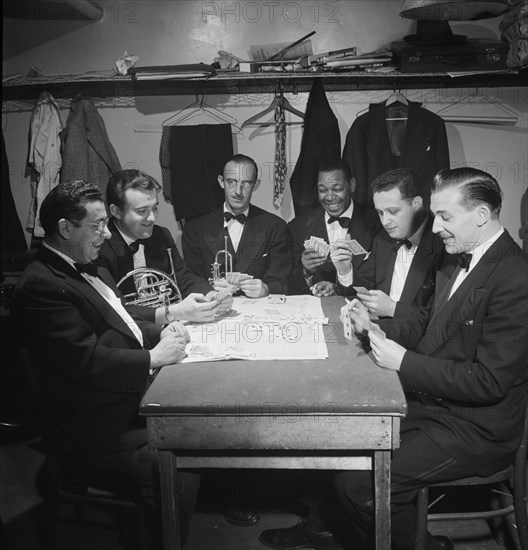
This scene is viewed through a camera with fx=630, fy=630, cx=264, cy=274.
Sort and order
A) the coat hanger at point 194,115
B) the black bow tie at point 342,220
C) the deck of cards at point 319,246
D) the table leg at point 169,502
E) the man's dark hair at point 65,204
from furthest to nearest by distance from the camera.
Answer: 1. the coat hanger at point 194,115
2. the black bow tie at point 342,220
3. the deck of cards at point 319,246
4. the man's dark hair at point 65,204
5. the table leg at point 169,502

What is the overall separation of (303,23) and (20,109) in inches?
103

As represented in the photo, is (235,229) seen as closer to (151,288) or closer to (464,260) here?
(151,288)

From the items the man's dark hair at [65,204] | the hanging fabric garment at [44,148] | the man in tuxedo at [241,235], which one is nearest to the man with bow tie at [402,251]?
the man in tuxedo at [241,235]

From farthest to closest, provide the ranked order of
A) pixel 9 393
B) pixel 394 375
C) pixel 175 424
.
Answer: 1. pixel 9 393
2. pixel 394 375
3. pixel 175 424

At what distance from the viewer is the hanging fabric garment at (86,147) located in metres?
5.10

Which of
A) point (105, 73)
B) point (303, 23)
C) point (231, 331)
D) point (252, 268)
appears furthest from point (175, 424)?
point (303, 23)

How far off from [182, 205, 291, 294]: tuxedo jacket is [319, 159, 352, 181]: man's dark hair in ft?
1.69

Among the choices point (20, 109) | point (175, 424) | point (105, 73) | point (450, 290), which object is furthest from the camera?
point (20, 109)

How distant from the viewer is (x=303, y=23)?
538 cm

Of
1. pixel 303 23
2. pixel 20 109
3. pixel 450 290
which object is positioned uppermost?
pixel 303 23

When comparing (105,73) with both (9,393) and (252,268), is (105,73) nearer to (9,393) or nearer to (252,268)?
(252,268)

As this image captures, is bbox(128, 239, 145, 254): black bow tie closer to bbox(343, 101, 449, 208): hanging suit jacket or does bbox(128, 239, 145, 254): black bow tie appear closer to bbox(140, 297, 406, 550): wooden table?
bbox(140, 297, 406, 550): wooden table

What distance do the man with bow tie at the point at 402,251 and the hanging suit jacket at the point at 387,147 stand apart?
4.08 feet

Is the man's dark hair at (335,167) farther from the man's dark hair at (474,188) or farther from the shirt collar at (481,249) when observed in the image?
the shirt collar at (481,249)
